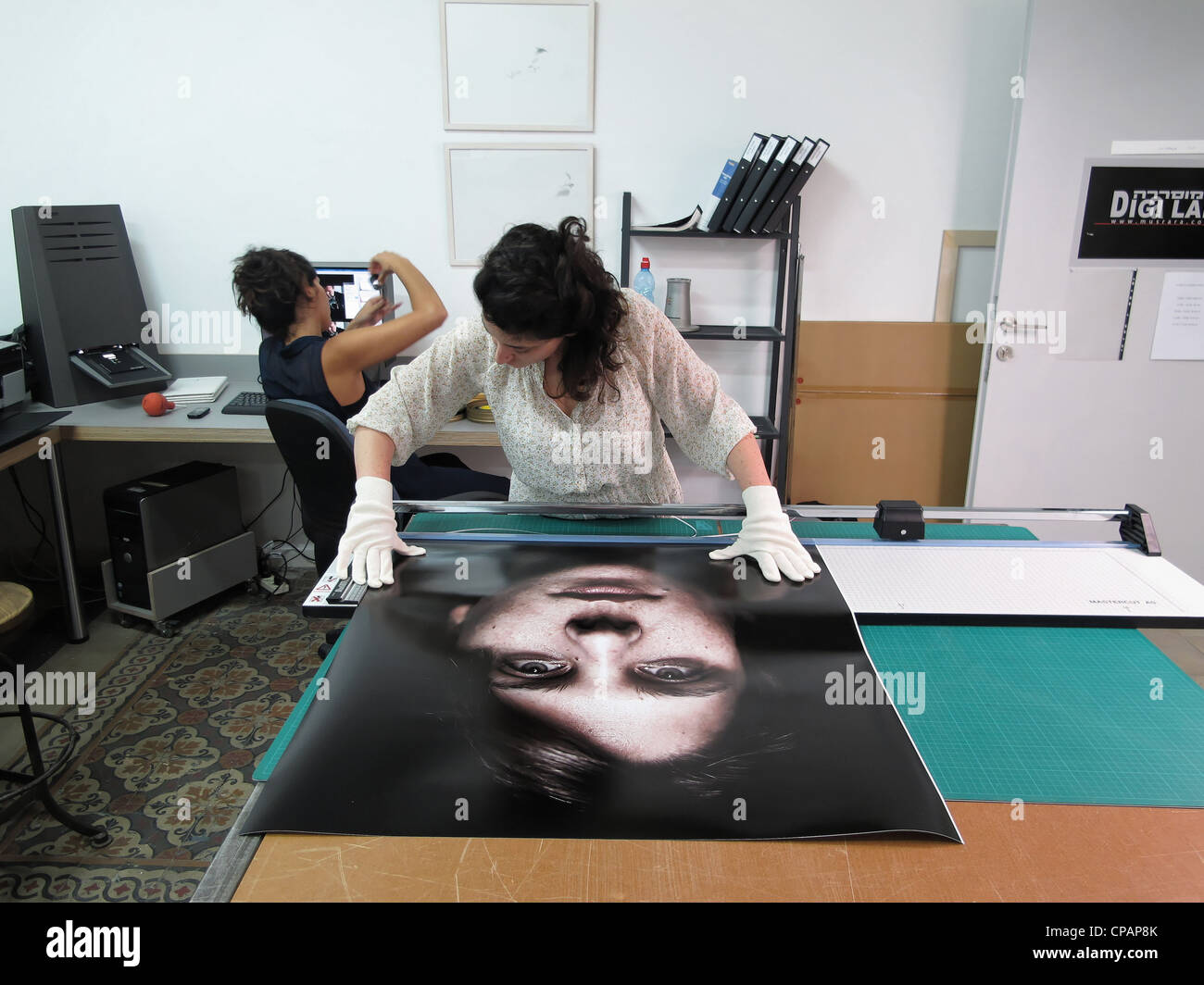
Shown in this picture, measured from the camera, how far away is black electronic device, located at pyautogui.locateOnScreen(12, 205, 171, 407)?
105 inches

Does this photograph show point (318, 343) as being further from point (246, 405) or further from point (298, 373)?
point (246, 405)

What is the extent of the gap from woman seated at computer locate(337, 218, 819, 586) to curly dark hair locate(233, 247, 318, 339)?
0.82 metres

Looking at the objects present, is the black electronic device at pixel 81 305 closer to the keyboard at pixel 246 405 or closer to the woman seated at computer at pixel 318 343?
the keyboard at pixel 246 405

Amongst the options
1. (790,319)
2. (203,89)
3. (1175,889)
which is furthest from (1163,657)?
(203,89)

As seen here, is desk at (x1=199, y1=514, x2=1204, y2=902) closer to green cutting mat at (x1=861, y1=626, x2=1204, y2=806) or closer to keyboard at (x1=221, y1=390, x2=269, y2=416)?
green cutting mat at (x1=861, y1=626, x2=1204, y2=806)

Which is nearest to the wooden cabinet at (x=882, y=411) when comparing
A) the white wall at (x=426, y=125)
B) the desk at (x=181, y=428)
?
the white wall at (x=426, y=125)

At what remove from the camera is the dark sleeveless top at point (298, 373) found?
2.19 metres

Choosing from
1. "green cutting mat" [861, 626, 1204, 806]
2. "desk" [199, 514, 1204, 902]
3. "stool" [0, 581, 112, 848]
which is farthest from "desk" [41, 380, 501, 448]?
"desk" [199, 514, 1204, 902]

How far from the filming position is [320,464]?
1.95m

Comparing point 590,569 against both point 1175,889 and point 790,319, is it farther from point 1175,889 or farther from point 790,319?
point 790,319

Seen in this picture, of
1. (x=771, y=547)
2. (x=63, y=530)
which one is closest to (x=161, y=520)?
(x=63, y=530)
